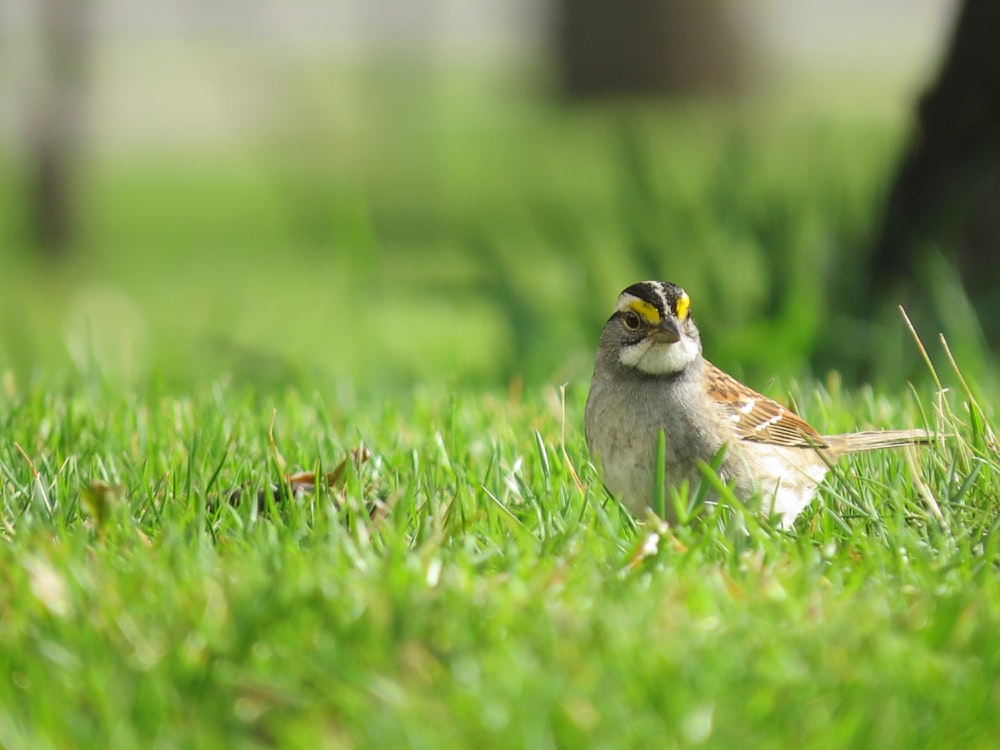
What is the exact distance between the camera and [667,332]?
4.84 meters

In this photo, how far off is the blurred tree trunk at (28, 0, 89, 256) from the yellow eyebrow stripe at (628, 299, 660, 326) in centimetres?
1341

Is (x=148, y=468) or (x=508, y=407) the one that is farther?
(x=508, y=407)

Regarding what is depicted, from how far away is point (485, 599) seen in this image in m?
3.27

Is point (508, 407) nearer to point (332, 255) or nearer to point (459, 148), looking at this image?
point (332, 255)

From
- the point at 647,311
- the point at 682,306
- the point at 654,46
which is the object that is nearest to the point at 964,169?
the point at 682,306

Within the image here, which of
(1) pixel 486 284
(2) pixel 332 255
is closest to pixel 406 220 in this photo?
(2) pixel 332 255

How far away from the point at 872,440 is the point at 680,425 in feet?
2.58

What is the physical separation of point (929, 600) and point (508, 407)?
290 centimetres

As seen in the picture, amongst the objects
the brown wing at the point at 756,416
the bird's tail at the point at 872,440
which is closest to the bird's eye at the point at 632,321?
the brown wing at the point at 756,416

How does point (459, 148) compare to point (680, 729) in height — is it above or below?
below

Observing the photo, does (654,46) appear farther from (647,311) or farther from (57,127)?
(647,311)

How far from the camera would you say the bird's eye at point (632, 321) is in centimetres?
495

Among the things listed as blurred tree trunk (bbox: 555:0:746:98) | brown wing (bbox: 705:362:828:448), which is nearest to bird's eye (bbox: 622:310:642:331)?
brown wing (bbox: 705:362:828:448)

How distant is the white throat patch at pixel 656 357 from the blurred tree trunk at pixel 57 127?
13.5 meters
